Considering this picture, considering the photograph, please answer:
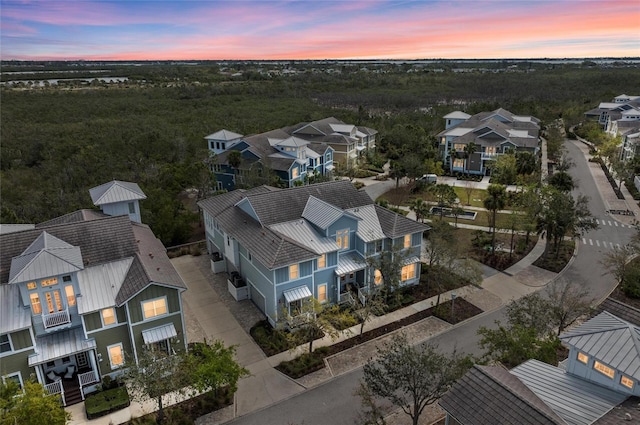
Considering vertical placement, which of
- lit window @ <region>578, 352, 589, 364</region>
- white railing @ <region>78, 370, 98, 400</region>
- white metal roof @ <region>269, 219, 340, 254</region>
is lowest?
white railing @ <region>78, 370, 98, 400</region>

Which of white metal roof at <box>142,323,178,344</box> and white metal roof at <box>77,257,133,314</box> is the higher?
white metal roof at <box>77,257,133,314</box>

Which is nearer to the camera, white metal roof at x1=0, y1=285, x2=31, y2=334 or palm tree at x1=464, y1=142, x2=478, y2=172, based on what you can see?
white metal roof at x1=0, y1=285, x2=31, y2=334

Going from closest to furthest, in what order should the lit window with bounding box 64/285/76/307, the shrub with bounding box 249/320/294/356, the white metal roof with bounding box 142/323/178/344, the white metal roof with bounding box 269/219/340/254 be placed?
1. the lit window with bounding box 64/285/76/307
2. the white metal roof with bounding box 142/323/178/344
3. the shrub with bounding box 249/320/294/356
4. the white metal roof with bounding box 269/219/340/254

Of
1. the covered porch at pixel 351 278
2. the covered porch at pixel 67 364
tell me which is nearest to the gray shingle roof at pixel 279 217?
the covered porch at pixel 351 278

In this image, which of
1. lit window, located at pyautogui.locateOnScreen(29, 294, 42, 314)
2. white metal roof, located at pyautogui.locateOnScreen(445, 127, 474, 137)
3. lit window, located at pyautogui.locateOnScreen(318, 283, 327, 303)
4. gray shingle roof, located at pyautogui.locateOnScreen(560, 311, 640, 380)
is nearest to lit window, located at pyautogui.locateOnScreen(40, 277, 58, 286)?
lit window, located at pyautogui.locateOnScreen(29, 294, 42, 314)

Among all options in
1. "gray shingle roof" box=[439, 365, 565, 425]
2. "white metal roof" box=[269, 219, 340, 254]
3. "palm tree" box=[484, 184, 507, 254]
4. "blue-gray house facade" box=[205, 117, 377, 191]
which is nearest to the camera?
"gray shingle roof" box=[439, 365, 565, 425]

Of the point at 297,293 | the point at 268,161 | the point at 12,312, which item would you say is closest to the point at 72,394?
the point at 12,312

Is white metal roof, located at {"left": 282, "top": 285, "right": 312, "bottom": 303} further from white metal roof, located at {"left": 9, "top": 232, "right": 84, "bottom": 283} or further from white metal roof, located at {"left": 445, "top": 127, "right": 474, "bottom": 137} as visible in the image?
white metal roof, located at {"left": 445, "top": 127, "right": 474, "bottom": 137}
